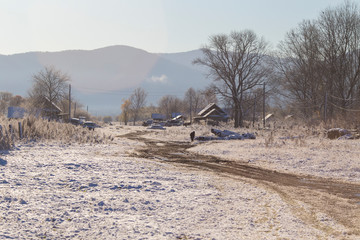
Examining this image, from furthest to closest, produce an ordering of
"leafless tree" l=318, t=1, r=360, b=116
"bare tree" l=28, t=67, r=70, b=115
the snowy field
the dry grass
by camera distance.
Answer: "bare tree" l=28, t=67, r=70, b=115 < "leafless tree" l=318, t=1, r=360, b=116 < the dry grass < the snowy field

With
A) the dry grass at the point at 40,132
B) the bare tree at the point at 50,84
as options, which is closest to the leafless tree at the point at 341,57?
the dry grass at the point at 40,132

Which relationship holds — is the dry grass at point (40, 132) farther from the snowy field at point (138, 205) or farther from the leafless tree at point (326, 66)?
the leafless tree at point (326, 66)

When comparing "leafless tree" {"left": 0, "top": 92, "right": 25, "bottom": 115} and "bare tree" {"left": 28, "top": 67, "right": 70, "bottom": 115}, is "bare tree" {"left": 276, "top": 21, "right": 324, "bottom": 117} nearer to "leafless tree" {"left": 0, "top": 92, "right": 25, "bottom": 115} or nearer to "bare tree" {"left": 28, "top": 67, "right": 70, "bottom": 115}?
"bare tree" {"left": 28, "top": 67, "right": 70, "bottom": 115}

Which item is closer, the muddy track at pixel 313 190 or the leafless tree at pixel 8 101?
the muddy track at pixel 313 190

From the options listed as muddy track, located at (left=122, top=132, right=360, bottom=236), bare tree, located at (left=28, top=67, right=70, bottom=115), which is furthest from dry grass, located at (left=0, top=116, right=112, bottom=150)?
bare tree, located at (left=28, top=67, right=70, bottom=115)

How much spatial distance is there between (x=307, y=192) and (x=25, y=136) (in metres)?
13.5

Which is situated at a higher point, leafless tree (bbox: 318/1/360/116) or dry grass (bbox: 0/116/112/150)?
leafless tree (bbox: 318/1/360/116)

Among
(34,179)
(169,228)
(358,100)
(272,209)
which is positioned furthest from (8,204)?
(358,100)

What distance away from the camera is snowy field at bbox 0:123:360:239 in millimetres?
4367

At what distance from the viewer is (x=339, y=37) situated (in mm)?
35250

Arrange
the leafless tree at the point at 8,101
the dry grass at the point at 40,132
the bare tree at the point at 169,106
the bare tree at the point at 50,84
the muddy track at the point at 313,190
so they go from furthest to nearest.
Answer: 1. the bare tree at the point at 169,106
2. the leafless tree at the point at 8,101
3. the bare tree at the point at 50,84
4. the dry grass at the point at 40,132
5. the muddy track at the point at 313,190

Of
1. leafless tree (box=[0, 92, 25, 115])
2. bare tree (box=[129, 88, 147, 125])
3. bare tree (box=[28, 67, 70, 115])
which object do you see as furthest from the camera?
bare tree (box=[129, 88, 147, 125])

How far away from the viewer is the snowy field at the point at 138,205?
437 centimetres

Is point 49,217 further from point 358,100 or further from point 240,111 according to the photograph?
point 240,111
